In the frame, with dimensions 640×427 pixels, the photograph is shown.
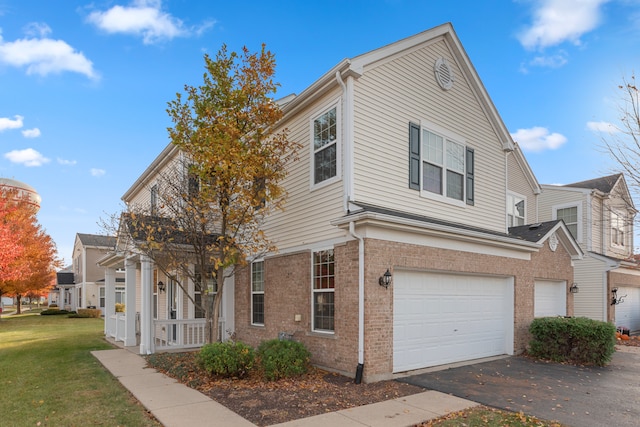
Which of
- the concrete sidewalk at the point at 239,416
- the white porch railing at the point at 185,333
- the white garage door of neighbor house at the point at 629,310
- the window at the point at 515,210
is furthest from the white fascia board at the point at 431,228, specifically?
the white garage door of neighbor house at the point at 629,310

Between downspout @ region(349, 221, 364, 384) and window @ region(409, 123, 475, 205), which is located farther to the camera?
window @ region(409, 123, 475, 205)

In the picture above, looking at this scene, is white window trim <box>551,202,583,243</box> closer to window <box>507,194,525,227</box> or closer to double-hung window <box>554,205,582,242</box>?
double-hung window <box>554,205,582,242</box>

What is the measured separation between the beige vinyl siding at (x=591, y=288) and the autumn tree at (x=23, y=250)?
30.5 m

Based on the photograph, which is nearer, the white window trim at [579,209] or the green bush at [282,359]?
the green bush at [282,359]

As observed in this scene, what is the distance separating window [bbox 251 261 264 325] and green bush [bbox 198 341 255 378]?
10.3 feet

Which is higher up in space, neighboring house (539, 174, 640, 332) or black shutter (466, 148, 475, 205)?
black shutter (466, 148, 475, 205)

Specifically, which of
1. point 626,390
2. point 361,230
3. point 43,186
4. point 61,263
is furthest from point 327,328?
point 43,186

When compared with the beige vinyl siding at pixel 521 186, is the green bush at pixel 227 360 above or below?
below

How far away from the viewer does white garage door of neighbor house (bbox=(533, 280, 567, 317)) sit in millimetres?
13469

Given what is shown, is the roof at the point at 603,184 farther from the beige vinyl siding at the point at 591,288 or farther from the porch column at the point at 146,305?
the porch column at the point at 146,305

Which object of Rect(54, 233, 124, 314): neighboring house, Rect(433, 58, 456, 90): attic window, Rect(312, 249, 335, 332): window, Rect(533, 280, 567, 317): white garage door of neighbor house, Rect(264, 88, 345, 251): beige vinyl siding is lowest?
Rect(54, 233, 124, 314): neighboring house

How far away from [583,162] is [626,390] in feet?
17.0

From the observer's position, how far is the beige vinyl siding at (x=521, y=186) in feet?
58.0

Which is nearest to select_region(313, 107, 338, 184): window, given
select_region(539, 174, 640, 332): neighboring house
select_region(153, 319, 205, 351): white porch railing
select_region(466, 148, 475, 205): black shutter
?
select_region(466, 148, 475, 205): black shutter
